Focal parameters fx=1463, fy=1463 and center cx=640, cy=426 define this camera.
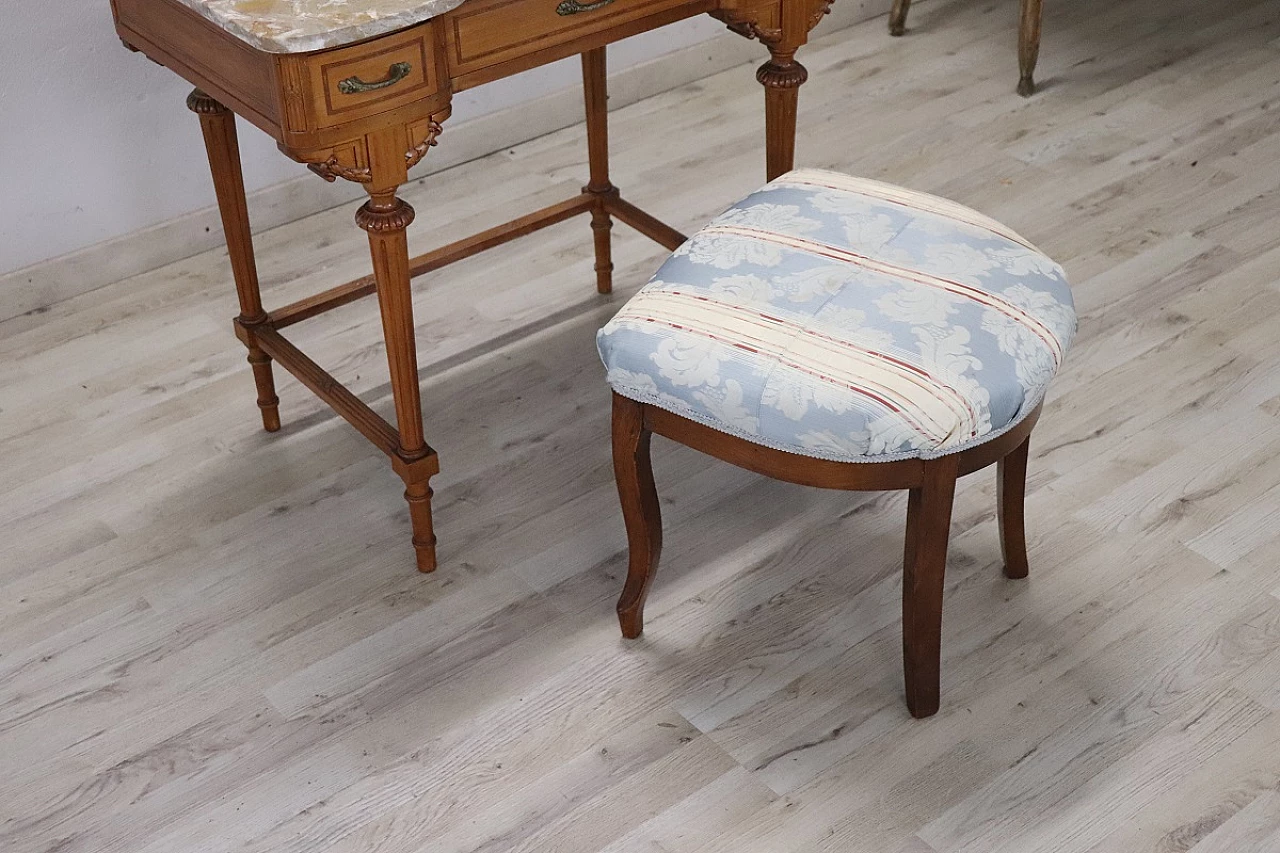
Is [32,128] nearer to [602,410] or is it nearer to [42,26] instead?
[42,26]

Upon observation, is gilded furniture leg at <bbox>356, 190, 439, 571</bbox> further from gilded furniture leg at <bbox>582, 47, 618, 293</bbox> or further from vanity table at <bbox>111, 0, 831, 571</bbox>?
gilded furniture leg at <bbox>582, 47, 618, 293</bbox>

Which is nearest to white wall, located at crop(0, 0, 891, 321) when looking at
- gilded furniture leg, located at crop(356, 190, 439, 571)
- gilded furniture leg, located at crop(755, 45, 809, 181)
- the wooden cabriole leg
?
the wooden cabriole leg

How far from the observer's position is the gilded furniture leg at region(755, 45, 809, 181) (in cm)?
214

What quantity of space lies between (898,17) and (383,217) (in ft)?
7.47

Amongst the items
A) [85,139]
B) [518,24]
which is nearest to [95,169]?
[85,139]

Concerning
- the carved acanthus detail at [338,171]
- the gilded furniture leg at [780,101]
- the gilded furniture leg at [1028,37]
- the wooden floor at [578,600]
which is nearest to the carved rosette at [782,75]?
the gilded furniture leg at [780,101]

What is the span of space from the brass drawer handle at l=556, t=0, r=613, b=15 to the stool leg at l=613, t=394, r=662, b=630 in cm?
49

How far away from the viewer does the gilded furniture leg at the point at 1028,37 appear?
10.8 feet

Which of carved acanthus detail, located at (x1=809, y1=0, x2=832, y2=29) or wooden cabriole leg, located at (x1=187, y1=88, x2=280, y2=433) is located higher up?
carved acanthus detail, located at (x1=809, y1=0, x2=832, y2=29)

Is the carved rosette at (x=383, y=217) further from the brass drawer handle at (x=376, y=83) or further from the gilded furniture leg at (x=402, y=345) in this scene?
the brass drawer handle at (x=376, y=83)

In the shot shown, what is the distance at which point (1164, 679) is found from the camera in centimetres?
184

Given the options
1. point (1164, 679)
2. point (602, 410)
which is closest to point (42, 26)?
point (602, 410)

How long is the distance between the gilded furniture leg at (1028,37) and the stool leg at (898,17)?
0.40 metres

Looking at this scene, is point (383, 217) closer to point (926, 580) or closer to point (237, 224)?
point (237, 224)
